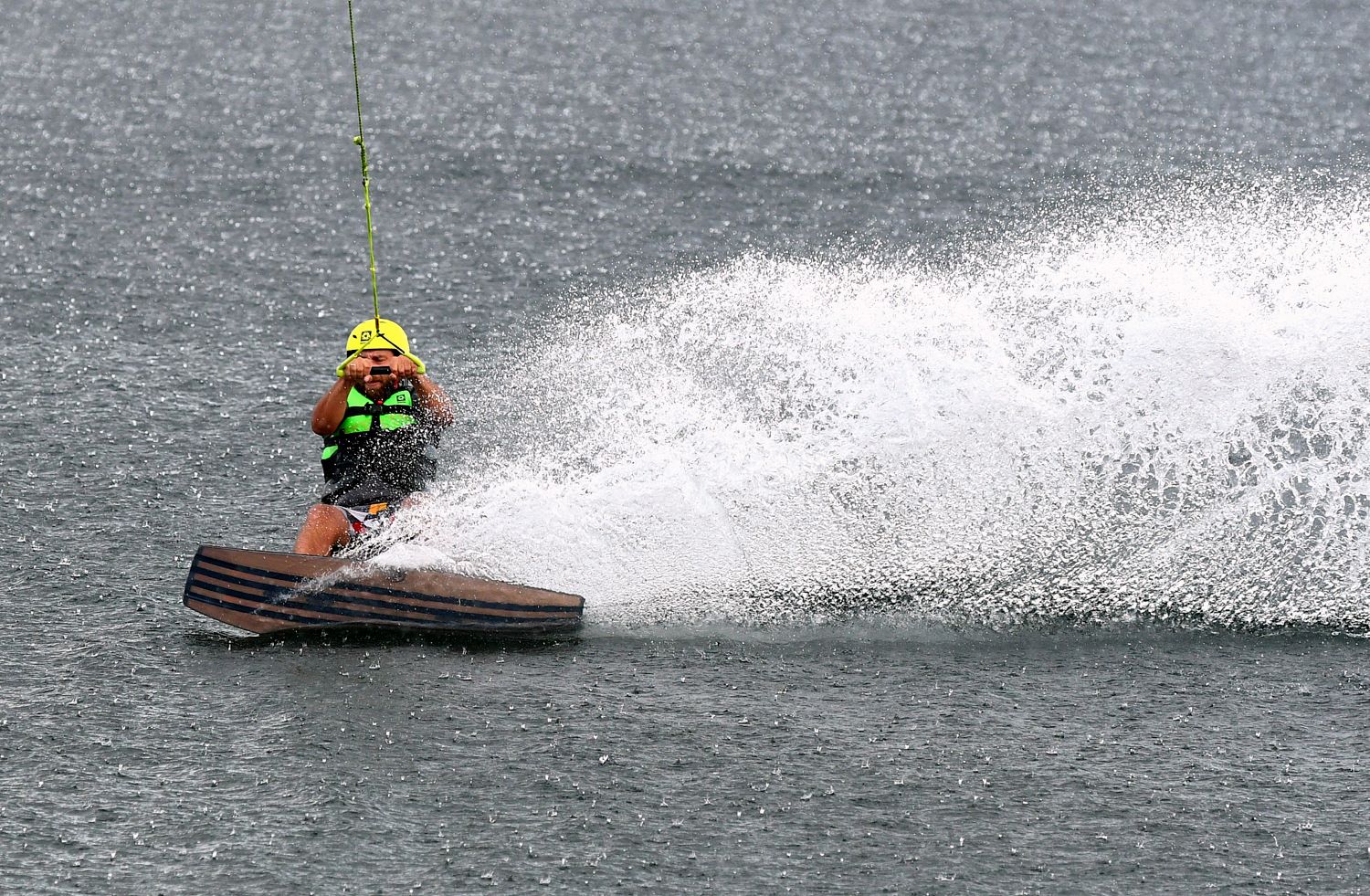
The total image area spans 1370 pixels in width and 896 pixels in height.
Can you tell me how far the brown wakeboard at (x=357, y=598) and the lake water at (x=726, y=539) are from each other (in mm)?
171

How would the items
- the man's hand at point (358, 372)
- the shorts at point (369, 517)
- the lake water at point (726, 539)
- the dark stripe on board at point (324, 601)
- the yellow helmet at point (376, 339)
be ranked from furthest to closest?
the yellow helmet at point (376, 339) < the man's hand at point (358, 372) < the shorts at point (369, 517) < the dark stripe on board at point (324, 601) < the lake water at point (726, 539)

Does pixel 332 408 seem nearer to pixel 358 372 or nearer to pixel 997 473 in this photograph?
pixel 358 372

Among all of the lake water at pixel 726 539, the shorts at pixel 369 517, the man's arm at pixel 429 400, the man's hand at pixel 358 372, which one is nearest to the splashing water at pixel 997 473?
the lake water at pixel 726 539

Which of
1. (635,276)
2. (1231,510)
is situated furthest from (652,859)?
(635,276)

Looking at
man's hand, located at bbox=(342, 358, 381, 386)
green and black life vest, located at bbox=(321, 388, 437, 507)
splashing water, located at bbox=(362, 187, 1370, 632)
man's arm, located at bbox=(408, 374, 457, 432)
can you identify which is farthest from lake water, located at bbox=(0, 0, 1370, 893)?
man's hand, located at bbox=(342, 358, 381, 386)

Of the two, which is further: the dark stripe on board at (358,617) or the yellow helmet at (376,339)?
the yellow helmet at (376,339)

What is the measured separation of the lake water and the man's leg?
0.41 metres

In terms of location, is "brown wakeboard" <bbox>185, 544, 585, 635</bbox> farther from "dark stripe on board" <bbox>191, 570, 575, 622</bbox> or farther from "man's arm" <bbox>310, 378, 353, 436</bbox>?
"man's arm" <bbox>310, 378, 353, 436</bbox>

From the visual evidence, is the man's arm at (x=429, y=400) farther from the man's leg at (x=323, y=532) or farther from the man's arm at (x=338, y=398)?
the man's leg at (x=323, y=532)

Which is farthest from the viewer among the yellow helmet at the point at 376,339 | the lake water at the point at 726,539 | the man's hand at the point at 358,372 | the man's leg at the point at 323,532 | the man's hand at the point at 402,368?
the yellow helmet at the point at 376,339

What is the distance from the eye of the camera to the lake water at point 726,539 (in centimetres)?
806

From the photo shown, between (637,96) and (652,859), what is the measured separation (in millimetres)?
14012

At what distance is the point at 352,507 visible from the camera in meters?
10.6

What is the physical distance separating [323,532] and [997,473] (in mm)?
3614
